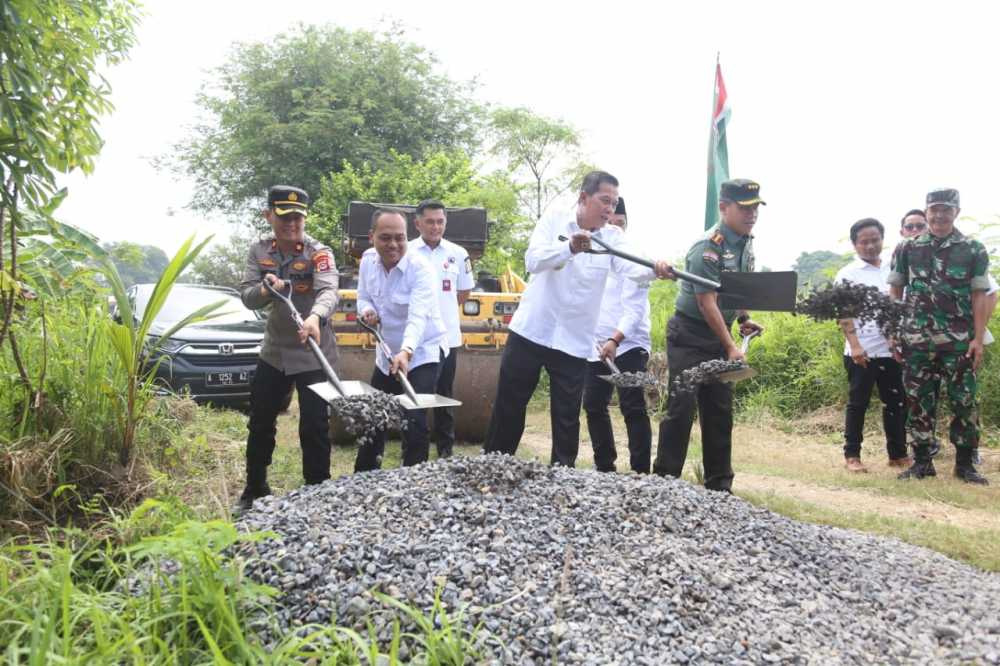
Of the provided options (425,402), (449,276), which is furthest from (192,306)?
(425,402)

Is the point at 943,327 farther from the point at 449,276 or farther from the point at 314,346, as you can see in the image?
the point at 314,346

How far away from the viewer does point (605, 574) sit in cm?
284

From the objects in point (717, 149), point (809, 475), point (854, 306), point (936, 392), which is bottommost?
point (809, 475)

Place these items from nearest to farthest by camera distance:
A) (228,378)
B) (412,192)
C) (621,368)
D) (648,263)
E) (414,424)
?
(648,263) → (414,424) → (621,368) → (228,378) → (412,192)

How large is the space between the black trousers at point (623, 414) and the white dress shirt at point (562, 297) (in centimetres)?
78

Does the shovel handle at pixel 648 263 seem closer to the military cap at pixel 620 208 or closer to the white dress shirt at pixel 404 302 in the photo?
the white dress shirt at pixel 404 302

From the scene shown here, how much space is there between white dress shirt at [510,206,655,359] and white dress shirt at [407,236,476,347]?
119 cm

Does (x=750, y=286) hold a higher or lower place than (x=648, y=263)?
lower

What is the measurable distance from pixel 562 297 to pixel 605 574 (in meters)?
2.18

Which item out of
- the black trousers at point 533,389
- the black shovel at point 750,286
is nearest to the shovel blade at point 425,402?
the black trousers at point 533,389

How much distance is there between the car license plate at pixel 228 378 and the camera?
7.72 m

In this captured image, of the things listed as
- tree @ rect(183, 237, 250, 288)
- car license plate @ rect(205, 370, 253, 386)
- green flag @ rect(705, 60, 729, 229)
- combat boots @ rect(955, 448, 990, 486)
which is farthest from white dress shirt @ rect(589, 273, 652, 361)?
tree @ rect(183, 237, 250, 288)

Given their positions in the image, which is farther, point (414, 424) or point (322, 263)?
point (414, 424)

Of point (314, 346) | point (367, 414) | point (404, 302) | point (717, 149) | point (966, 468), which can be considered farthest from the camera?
point (717, 149)
